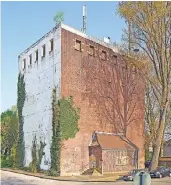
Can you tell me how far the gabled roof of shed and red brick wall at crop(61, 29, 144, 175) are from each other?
65 cm

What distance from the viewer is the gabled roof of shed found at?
3753 centimetres

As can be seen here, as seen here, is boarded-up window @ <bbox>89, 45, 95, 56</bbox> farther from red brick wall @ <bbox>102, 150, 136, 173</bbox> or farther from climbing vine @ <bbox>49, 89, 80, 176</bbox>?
red brick wall @ <bbox>102, 150, 136, 173</bbox>

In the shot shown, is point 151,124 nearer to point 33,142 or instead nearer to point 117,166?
point 117,166

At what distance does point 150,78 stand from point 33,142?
15.8 m

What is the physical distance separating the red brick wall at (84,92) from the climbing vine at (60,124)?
571 mm

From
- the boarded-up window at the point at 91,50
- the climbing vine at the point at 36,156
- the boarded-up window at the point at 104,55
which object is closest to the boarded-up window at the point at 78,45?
the boarded-up window at the point at 91,50

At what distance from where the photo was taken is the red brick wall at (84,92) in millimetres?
35625

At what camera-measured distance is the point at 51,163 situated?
115ft

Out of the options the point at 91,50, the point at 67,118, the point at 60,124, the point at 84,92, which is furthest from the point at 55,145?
the point at 91,50

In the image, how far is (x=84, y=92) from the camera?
38125 mm

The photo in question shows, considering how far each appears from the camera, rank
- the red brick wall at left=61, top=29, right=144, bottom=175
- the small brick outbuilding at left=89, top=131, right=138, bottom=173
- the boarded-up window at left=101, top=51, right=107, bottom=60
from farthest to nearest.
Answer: the boarded-up window at left=101, top=51, right=107, bottom=60 < the small brick outbuilding at left=89, top=131, right=138, bottom=173 < the red brick wall at left=61, top=29, right=144, bottom=175

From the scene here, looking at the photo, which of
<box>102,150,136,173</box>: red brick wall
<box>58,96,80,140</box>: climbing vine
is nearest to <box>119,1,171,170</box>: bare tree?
<box>102,150,136,173</box>: red brick wall

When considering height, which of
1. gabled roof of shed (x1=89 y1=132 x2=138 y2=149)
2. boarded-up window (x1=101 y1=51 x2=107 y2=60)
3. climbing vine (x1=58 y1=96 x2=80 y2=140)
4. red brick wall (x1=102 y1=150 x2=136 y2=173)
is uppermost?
boarded-up window (x1=101 y1=51 x2=107 y2=60)

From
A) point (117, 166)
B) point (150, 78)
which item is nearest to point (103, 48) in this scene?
point (150, 78)
